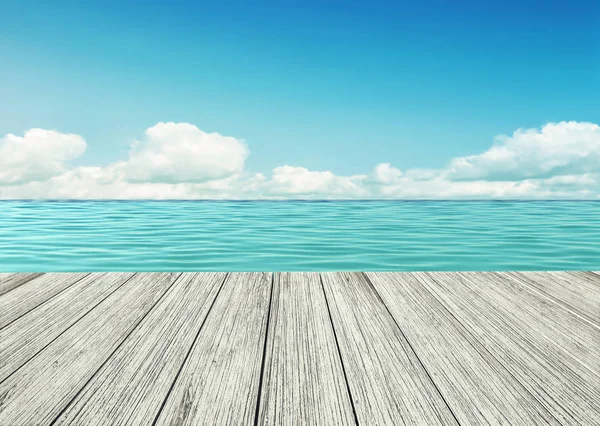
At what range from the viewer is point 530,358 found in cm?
145

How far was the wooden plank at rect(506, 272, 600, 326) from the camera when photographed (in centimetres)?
196

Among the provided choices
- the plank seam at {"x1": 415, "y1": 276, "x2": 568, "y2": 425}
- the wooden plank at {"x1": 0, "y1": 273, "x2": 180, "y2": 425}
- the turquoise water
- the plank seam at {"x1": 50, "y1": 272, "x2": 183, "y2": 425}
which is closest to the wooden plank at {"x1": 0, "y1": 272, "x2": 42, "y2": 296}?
the wooden plank at {"x1": 0, "y1": 273, "x2": 180, "y2": 425}

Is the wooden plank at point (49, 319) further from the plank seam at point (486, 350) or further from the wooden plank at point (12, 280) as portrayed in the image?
the plank seam at point (486, 350)

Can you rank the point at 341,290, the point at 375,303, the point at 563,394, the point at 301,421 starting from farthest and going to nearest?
1. the point at 341,290
2. the point at 375,303
3. the point at 563,394
4. the point at 301,421

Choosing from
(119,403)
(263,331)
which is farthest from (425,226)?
(119,403)

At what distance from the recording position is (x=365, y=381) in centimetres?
128

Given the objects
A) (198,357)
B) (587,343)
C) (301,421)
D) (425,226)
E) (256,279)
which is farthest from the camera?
(425,226)

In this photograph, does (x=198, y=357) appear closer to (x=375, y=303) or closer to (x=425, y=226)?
(x=375, y=303)

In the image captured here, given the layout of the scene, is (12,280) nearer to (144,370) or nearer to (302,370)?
(144,370)

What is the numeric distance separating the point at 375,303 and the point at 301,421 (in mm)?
970

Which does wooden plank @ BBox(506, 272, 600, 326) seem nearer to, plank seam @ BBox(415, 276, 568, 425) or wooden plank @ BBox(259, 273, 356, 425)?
plank seam @ BBox(415, 276, 568, 425)

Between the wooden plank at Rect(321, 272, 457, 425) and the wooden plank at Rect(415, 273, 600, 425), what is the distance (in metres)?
0.29

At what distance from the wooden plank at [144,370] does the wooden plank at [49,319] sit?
0.29 meters

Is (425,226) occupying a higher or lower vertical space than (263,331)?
lower
